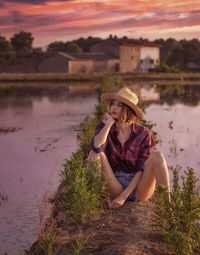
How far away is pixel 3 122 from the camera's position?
60.0ft

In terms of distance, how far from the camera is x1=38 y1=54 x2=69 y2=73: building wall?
63.1m

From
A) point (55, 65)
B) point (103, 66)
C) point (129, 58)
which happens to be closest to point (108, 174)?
point (55, 65)

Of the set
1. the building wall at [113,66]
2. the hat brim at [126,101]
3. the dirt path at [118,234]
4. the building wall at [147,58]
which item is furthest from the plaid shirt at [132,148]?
the building wall at [147,58]

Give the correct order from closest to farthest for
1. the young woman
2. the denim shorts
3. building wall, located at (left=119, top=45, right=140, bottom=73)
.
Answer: the young woman, the denim shorts, building wall, located at (left=119, top=45, right=140, bottom=73)

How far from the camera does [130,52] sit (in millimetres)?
73875

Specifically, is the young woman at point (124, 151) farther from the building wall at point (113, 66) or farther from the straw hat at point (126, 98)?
the building wall at point (113, 66)

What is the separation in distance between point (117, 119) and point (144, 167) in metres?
0.64

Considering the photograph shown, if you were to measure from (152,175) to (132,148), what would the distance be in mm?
394

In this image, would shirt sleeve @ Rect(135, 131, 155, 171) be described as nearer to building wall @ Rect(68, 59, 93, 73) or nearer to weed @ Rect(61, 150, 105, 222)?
weed @ Rect(61, 150, 105, 222)

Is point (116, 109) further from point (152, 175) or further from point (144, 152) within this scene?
point (152, 175)

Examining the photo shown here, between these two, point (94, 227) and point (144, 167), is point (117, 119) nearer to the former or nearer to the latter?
point (144, 167)

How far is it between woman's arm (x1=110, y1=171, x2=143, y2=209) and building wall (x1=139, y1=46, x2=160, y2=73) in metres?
71.7

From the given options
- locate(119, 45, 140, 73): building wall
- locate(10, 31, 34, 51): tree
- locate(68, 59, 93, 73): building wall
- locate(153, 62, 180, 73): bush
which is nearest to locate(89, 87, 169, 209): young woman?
locate(153, 62, 180, 73): bush

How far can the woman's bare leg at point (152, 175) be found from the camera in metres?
5.02
